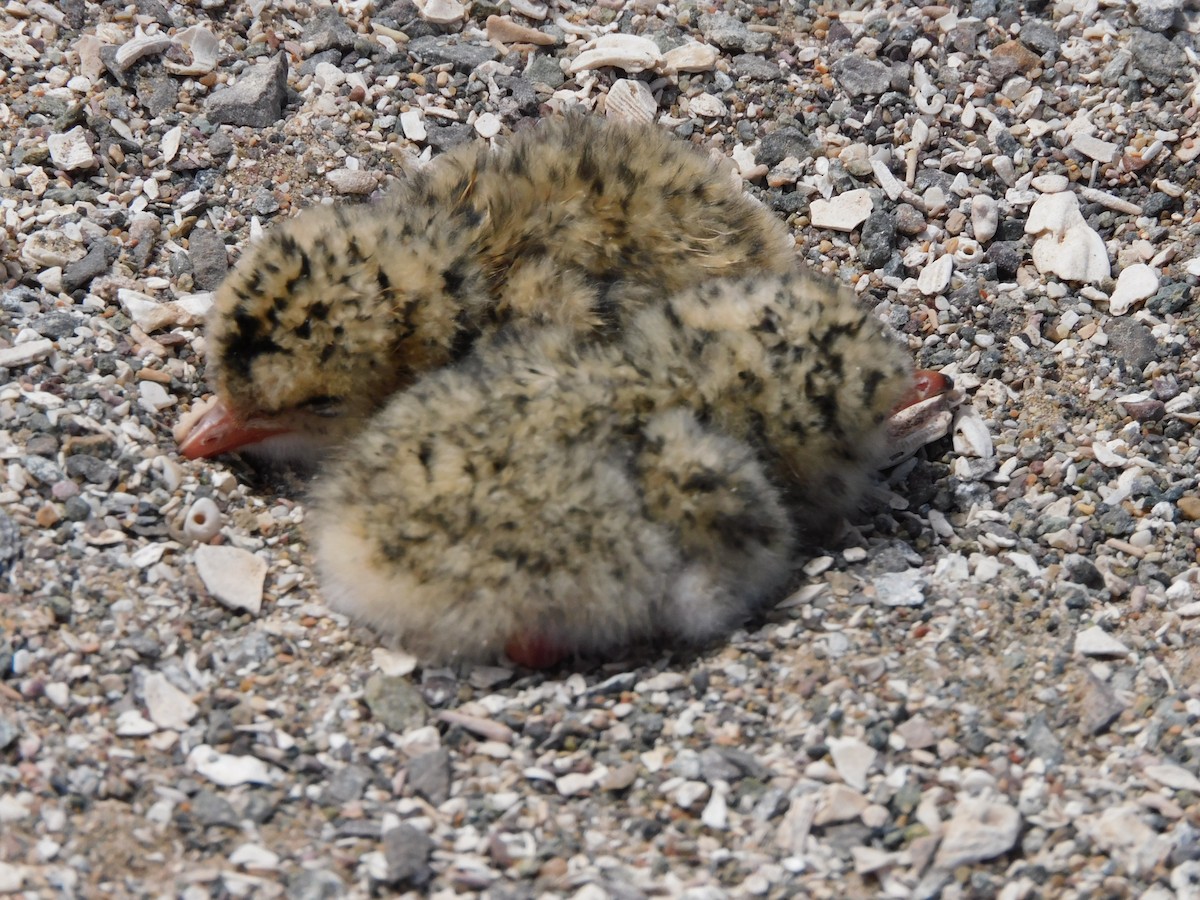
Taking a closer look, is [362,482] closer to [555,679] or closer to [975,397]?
[555,679]

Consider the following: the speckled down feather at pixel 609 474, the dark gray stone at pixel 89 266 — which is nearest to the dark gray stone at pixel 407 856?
the speckled down feather at pixel 609 474

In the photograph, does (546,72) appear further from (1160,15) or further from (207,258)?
(1160,15)

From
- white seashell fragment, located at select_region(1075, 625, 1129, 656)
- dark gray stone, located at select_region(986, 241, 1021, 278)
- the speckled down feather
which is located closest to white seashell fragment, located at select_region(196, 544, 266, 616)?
the speckled down feather

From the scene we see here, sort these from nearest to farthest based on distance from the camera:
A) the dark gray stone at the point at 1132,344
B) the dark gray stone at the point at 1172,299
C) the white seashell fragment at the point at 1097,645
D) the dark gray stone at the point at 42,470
→ the white seashell fragment at the point at 1097,645 → the dark gray stone at the point at 42,470 → the dark gray stone at the point at 1132,344 → the dark gray stone at the point at 1172,299

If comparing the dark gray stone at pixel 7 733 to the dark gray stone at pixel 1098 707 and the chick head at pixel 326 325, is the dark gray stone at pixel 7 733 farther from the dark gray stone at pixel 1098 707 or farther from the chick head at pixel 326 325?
the dark gray stone at pixel 1098 707

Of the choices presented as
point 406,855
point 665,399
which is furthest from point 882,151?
point 406,855

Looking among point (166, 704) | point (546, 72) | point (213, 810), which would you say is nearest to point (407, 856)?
point (213, 810)

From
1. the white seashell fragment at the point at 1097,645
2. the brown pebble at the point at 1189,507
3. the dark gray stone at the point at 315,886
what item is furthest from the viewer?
the brown pebble at the point at 1189,507
